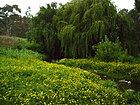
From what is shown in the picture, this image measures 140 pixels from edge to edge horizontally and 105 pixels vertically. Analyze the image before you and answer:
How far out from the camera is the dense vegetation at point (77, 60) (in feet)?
46.2

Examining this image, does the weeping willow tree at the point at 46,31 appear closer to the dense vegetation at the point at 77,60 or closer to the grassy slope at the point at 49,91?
the dense vegetation at the point at 77,60

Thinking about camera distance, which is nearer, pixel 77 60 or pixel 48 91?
pixel 48 91

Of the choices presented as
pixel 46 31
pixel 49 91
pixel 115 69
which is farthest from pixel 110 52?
pixel 49 91

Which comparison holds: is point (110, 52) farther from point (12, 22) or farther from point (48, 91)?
point (12, 22)

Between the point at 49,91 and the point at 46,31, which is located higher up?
the point at 46,31

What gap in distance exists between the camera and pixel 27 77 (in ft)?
55.0

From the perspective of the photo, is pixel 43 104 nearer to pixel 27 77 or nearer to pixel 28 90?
pixel 28 90

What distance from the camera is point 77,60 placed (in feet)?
98.0

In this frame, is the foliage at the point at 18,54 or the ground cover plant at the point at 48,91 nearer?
the ground cover plant at the point at 48,91

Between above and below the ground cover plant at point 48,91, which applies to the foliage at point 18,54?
above

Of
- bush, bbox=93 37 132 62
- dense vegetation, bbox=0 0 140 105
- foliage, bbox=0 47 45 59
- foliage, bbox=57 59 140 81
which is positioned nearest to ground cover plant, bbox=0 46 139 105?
dense vegetation, bbox=0 0 140 105

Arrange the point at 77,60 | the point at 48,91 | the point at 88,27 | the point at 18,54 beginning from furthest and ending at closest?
the point at 18,54
the point at 88,27
the point at 77,60
the point at 48,91

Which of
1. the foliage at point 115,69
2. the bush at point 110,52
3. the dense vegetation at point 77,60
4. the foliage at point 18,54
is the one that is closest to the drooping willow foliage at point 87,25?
the dense vegetation at point 77,60

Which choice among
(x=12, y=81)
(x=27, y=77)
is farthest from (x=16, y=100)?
(x=27, y=77)
